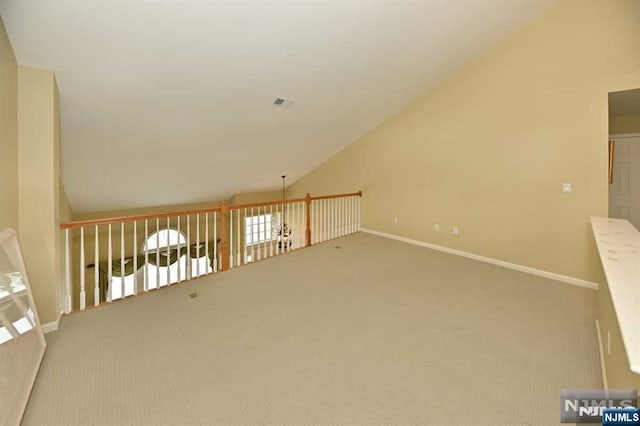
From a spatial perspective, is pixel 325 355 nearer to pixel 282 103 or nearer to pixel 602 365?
pixel 602 365

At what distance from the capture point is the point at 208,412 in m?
1.63

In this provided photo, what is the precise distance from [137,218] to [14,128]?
130cm

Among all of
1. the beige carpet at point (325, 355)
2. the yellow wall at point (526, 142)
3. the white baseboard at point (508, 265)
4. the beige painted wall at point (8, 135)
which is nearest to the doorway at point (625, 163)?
the yellow wall at point (526, 142)

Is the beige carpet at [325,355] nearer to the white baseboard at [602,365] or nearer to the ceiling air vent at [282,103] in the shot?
the white baseboard at [602,365]

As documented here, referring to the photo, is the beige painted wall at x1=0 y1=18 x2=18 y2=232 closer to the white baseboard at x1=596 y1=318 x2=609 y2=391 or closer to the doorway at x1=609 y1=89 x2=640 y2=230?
the white baseboard at x1=596 y1=318 x2=609 y2=391

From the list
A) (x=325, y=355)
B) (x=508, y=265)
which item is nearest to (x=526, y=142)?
(x=508, y=265)

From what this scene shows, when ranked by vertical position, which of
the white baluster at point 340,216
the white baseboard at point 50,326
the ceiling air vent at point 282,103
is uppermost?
the ceiling air vent at point 282,103

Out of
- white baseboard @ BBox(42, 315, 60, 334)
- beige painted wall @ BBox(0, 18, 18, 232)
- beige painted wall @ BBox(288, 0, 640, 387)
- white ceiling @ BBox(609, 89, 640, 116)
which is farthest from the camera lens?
beige painted wall @ BBox(288, 0, 640, 387)

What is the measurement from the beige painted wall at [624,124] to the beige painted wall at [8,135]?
21.9ft

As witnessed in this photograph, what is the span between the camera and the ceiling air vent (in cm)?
406

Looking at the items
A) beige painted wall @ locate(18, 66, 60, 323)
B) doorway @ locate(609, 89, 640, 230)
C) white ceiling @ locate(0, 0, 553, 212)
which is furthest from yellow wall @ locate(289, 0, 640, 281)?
beige painted wall @ locate(18, 66, 60, 323)

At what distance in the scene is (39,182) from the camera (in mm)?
2379

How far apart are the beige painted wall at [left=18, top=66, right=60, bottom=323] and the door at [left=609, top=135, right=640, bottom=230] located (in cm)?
652

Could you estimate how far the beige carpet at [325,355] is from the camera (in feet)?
5.43
